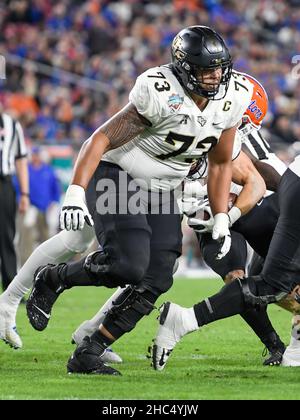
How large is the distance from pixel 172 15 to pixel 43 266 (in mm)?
11496

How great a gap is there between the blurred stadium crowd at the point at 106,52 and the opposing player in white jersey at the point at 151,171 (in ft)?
25.6

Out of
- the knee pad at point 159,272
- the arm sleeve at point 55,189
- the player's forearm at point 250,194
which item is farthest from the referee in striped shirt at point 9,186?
the knee pad at point 159,272

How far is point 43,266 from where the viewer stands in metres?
5.12

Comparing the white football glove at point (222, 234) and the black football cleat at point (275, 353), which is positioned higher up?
the white football glove at point (222, 234)

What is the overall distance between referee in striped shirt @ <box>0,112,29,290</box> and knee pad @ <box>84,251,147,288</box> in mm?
3976

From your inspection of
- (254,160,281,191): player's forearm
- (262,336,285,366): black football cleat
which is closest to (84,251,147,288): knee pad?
(262,336,285,366): black football cleat

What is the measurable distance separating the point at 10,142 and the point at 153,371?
164 inches

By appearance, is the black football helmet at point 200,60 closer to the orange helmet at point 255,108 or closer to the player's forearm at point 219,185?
the player's forearm at point 219,185

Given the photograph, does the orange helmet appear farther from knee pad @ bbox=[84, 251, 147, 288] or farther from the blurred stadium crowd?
the blurred stadium crowd

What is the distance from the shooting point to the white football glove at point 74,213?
14.2 feet

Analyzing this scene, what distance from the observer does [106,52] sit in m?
15.2

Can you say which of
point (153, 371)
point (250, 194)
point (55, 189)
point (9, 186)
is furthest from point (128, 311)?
point (55, 189)

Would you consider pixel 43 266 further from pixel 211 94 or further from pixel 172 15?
pixel 172 15

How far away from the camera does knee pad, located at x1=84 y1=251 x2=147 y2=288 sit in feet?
14.6
